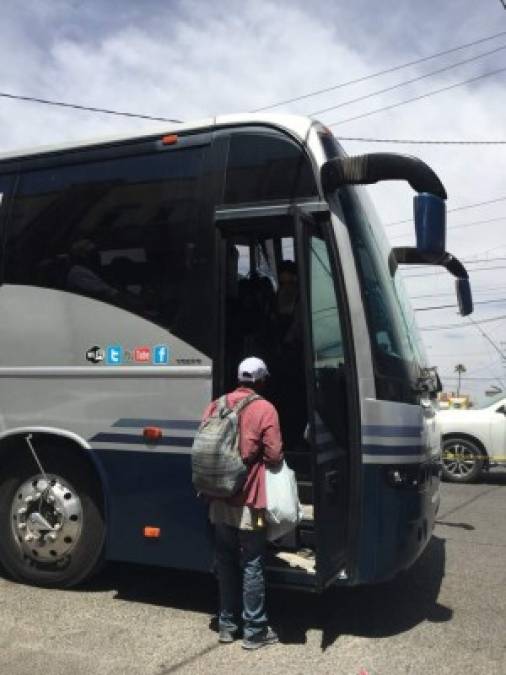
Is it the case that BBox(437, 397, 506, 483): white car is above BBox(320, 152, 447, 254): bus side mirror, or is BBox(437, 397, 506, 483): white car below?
below

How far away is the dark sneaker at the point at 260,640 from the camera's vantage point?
15.4 feet

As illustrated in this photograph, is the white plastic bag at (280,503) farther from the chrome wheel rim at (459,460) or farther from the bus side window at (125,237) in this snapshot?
the chrome wheel rim at (459,460)

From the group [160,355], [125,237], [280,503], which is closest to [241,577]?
[280,503]

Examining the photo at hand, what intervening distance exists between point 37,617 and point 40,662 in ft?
2.53

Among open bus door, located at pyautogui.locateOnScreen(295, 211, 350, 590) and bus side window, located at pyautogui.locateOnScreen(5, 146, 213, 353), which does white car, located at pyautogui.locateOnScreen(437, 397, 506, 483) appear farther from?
bus side window, located at pyautogui.locateOnScreen(5, 146, 213, 353)

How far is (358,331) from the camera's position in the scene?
486cm

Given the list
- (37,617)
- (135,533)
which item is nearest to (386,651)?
(135,533)

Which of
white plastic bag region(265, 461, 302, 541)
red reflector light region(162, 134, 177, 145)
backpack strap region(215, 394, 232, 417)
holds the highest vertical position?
red reflector light region(162, 134, 177, 145)

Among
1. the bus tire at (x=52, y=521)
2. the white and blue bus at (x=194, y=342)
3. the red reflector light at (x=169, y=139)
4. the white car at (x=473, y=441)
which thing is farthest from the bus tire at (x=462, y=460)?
the red reflector light at (x=169, y=139)

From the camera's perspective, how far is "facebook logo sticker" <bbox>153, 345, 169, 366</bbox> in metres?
5.26

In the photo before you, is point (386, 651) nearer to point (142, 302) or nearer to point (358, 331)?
point (358, 331)

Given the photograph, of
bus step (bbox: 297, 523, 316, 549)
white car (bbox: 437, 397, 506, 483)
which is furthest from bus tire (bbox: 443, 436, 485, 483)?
bus step (bbox: 297, 523, 316, 549)

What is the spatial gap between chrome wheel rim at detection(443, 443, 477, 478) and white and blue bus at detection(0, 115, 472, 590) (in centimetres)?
798

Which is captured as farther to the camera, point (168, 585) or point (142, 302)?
point (168, 585)
